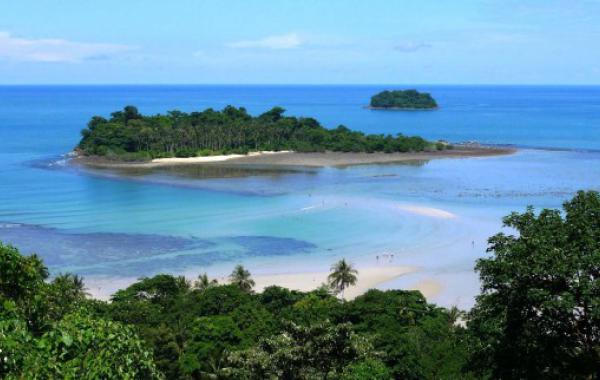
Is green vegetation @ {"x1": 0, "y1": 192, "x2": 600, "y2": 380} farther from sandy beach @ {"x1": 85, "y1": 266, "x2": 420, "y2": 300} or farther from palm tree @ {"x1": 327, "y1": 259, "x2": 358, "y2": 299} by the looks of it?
sandy beach @ {"x1": 85, "y1": 266, "x2": 420, "y2": 300}

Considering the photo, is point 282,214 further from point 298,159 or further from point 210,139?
point 210,139

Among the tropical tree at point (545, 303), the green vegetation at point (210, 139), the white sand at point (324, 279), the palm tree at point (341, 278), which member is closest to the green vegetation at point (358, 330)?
the tropical tree at point (545, 303)

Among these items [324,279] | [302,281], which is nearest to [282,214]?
[324,279]

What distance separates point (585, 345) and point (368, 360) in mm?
5088

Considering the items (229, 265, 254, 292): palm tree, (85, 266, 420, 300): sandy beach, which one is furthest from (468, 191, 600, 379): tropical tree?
(85, 266, 420, 300): sandy beach

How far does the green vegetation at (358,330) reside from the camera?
7.43 m

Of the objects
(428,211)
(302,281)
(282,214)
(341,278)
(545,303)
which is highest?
(545,303)

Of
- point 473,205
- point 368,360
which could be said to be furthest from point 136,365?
point 473,205

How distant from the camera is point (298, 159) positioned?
314 ft

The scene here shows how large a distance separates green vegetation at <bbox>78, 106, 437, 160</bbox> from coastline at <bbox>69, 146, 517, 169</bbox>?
160cm

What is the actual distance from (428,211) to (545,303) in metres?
49.2

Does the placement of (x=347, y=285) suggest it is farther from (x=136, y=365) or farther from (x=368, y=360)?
(x=136, y=365)

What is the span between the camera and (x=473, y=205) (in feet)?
207

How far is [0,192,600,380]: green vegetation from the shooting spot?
7.43 meters
